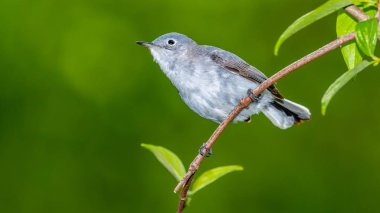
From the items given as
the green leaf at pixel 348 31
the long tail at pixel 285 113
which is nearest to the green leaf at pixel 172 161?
the green leaf at pixel 348 31

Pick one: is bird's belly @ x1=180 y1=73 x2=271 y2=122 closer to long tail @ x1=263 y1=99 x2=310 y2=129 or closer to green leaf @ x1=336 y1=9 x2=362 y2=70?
long tail @ x1=263 y1=99 x2=310 y2=129

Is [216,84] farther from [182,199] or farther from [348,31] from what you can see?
[348,31]

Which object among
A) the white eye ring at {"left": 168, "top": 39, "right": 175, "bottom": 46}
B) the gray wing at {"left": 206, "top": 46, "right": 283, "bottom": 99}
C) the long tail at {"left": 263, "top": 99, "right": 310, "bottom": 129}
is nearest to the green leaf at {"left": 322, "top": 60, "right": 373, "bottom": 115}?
the long tail at {"left": 263, "top": 99, "right": 310, "bottom": 129}

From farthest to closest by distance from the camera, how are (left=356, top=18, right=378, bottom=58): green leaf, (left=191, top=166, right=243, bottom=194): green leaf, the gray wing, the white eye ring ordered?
the white eye ring
the gray wing
(left=191, top=166, right=243, bottom=194): green leaf
(left=356, top=18, right=378, bottom=58): green leaf

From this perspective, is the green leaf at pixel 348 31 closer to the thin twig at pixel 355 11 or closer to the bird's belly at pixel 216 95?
the thin twig at pixel 355 11

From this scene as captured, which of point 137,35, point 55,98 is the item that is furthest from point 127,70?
point 55,98

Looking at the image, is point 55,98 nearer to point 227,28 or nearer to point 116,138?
point 116,138
